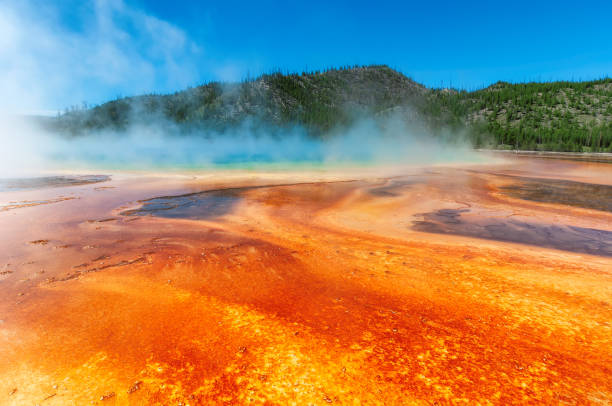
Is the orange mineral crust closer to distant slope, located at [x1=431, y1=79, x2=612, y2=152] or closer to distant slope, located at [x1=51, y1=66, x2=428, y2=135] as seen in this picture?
distant slope, located at [x1=431, y1=79, x2=612, y2=152]

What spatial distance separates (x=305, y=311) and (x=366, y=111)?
136491mm

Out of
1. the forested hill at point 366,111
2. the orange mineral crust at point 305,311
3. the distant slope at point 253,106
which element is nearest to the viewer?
the orange mineral crust at point 305,311

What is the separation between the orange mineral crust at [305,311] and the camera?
2.75 m

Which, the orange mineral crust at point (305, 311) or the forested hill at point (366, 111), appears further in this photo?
the forested hill at point (366, 111)

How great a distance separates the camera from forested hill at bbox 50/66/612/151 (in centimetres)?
8031

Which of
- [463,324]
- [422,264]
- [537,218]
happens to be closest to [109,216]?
[422,264]

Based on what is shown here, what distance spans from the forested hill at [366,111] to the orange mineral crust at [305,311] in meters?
77.6

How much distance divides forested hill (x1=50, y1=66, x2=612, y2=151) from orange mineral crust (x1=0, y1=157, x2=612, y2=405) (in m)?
77.6

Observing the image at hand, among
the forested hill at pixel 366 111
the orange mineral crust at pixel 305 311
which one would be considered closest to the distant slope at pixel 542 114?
the forested hill at pixel 366 111

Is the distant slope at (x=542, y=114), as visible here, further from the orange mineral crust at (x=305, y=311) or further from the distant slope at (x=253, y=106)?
the orange mineral crust at (x=305, y=311)

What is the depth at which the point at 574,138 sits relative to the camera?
69062 millimetres

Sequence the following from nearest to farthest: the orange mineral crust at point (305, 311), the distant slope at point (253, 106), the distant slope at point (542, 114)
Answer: the orange mineral crust at point (305, 311) → the distant slope at point (542, 114) → the distant slope at point (253, 106)

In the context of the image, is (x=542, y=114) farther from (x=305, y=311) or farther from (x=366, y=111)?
(x=305, y=311)

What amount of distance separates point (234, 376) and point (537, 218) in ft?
31.4
